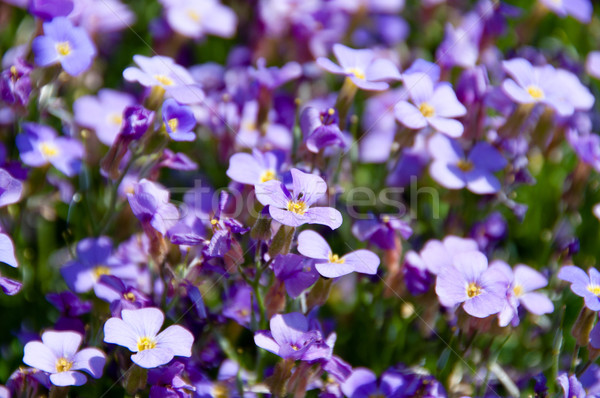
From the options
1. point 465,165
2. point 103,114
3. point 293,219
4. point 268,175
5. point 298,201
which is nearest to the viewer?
point 293,219

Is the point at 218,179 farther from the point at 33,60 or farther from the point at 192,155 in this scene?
the point at 33,60

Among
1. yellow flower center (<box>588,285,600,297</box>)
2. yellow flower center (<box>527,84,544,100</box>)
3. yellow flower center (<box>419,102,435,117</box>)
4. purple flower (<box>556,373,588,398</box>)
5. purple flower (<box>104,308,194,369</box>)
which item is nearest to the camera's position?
purple flower (<box>104,308,194,369</box>)

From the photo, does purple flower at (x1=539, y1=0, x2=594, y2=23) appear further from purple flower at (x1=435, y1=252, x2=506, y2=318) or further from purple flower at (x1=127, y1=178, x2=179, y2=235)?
purple flower at (x1=127, y1=178, x2=179, y2=235)

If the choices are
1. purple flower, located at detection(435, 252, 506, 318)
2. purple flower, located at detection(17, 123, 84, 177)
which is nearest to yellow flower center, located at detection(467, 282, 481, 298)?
purple flower, located at detection(435, 252, 506, 318)

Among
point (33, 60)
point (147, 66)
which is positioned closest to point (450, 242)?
point (147, 66)

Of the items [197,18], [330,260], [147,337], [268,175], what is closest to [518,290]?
[330,260]

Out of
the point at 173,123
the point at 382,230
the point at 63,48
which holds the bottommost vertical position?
the point at 382,230

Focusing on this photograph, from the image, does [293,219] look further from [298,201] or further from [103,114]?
[103,114]
